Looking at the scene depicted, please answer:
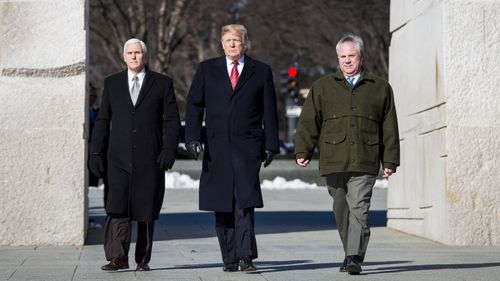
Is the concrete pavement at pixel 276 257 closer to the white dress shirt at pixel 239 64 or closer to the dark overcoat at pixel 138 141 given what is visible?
the dark overcoat at pixel 138 141

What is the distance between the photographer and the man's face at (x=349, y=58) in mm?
9984

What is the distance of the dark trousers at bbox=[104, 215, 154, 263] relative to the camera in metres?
10.2

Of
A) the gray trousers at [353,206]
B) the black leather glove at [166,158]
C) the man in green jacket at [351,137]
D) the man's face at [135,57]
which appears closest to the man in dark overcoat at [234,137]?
the black leather glove at [166,158]

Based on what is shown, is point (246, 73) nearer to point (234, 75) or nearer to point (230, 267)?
point (234, 75)

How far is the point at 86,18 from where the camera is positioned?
507 inches

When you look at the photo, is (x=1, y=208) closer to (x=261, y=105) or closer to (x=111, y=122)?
(x=111, y=122)

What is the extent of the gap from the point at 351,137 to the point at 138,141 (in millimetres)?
1629

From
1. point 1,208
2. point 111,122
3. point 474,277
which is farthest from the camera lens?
point 1,208

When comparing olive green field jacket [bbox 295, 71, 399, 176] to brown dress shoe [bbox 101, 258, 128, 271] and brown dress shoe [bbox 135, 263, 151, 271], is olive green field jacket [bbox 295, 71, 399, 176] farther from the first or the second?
brown dress shoe [bbox 101, 258, 128, 271]

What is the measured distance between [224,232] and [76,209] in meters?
2.86

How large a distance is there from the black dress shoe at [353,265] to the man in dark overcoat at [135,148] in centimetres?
154

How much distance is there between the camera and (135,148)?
10.2 meters

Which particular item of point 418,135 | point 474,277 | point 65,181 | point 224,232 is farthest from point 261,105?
point 418,135

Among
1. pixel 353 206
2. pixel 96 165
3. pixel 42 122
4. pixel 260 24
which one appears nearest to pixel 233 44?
pixel 96 165
